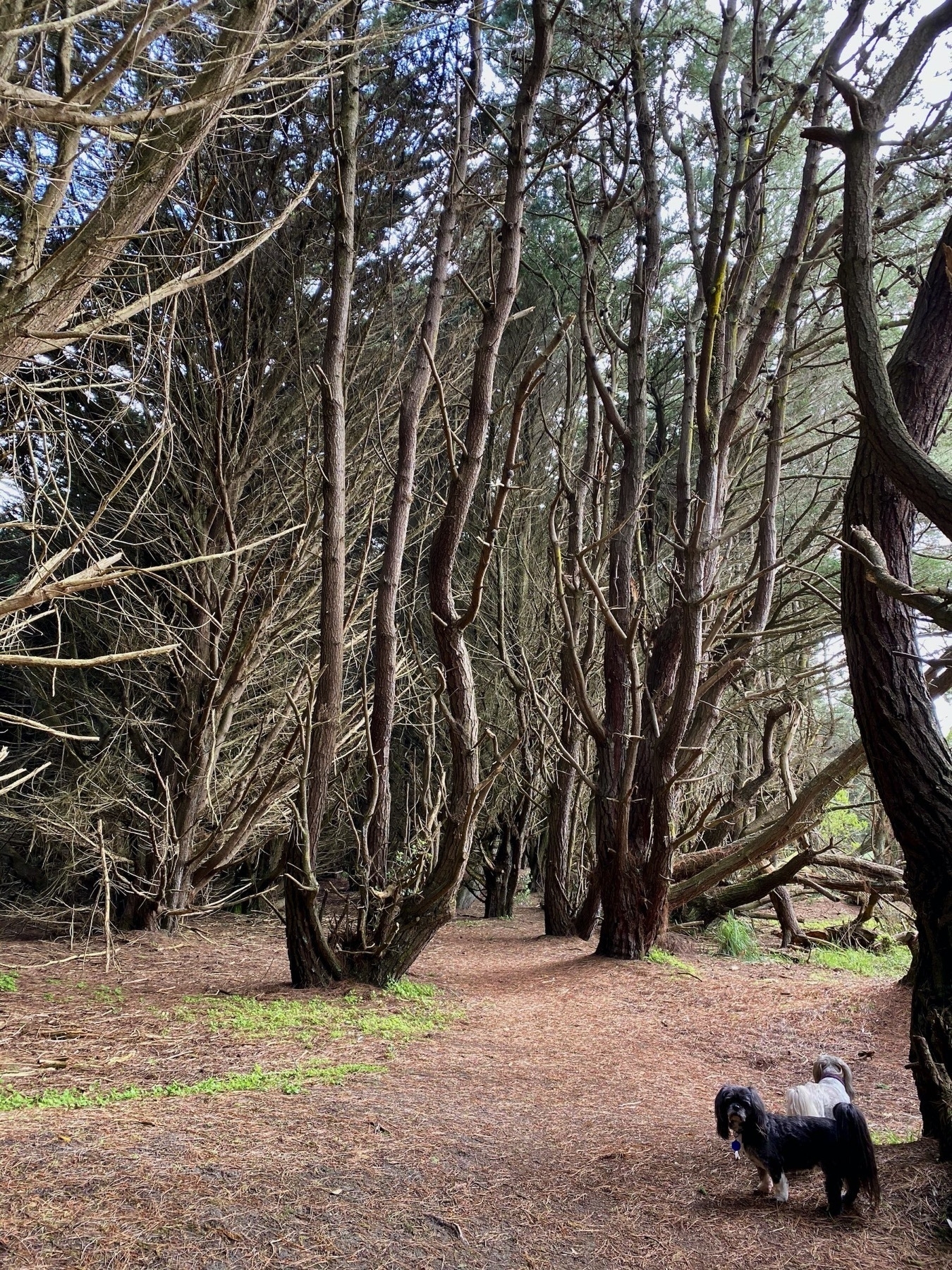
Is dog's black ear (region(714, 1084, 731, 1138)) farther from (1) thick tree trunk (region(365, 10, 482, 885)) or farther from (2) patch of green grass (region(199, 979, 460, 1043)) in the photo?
(1) thick tree trunk (region(365, 10, 482, 885))

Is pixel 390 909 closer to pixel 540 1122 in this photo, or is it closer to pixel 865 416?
pixel 540 1122

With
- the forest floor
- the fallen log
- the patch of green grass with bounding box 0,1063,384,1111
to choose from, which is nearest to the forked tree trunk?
the fallen log

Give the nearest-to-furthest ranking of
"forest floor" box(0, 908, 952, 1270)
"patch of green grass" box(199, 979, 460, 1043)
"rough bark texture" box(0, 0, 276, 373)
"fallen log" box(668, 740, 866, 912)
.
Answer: "forest floor" box(0, 908, 952, 1270) → "rough bark texture" box(0, 0, 276, 373) → "patch of green grass" box(199, 979, 460, 1043) → "fallen log" box(668, 740, 866, 912)

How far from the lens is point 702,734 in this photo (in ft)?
23.4

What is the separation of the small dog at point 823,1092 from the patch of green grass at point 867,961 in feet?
13.9

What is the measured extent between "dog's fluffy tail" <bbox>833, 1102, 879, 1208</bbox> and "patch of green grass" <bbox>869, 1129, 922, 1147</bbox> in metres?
0.58

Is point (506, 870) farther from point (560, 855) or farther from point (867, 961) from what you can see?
point (867, 961)

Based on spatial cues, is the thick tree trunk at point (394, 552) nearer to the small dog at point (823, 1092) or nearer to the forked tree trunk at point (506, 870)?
the small dog at point (823, 1092)

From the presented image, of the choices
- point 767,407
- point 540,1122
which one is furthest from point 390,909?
point 767,407

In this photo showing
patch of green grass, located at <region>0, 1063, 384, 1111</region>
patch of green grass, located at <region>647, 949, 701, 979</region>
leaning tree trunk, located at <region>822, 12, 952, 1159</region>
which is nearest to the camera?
leaning tree trunk, located at <region>822, 12, 952, 1159</region>

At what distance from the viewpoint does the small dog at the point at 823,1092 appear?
2.68 metres

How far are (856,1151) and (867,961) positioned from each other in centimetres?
565

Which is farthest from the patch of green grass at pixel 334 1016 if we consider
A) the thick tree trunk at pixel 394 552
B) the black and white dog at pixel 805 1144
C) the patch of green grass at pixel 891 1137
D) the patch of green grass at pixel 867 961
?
the patch of green grass at pixel 867 961

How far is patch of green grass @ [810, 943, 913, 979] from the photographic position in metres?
7.02
